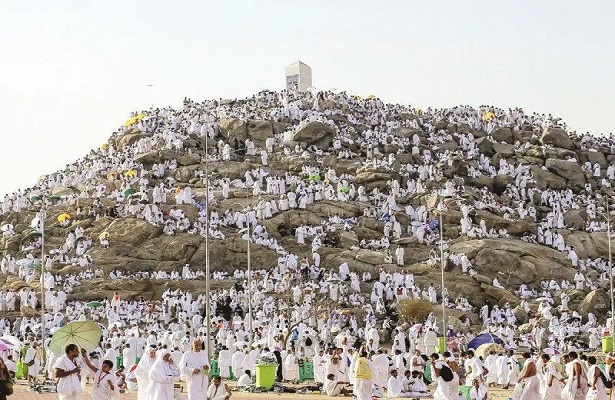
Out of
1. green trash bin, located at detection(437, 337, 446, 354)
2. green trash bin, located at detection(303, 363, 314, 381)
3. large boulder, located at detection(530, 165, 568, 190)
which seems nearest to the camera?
green trash bin, located at detection(303, 363, 314, 381)

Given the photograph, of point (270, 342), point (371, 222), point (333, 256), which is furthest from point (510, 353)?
point (371, 222)

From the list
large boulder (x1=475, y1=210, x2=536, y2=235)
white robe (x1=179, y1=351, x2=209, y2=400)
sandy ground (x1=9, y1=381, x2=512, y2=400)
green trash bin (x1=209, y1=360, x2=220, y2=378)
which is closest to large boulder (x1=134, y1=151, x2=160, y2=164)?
large boulder (x1=475, y1=210, x2=536, y2=235)

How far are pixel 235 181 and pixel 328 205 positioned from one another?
7065mm

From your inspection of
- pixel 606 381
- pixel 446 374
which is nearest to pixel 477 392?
pixel 606 381

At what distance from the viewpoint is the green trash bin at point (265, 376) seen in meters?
27.1

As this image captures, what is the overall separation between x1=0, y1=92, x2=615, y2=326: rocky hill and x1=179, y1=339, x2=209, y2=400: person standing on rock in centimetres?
2991

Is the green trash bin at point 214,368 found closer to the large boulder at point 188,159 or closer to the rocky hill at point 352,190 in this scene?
the rocky hill at point 352,190

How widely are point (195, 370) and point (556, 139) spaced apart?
5815cm

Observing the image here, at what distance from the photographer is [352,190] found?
61.7 m

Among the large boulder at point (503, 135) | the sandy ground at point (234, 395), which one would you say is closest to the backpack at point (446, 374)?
the sandy ground at point (234, 395)

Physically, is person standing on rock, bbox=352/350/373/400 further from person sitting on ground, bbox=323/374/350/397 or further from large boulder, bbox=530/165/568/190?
large boulder, bbox=530/165/568/190

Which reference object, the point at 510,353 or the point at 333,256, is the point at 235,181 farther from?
the point at 510,353

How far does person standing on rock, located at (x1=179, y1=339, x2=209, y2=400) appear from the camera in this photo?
18.8m

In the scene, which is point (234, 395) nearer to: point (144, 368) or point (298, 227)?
point (144, 368)
